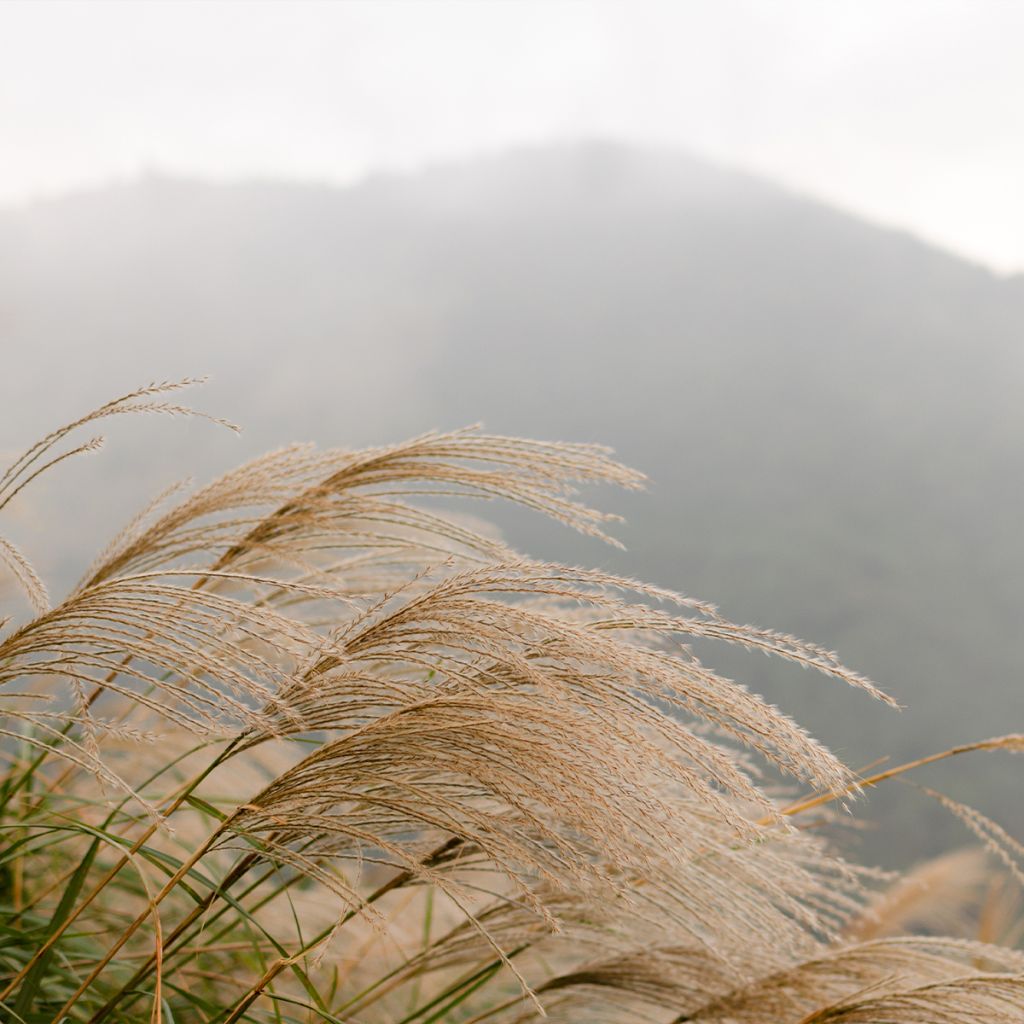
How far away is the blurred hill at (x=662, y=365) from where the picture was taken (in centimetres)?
3284

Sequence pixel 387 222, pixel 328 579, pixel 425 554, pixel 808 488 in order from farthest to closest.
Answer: pixel 387 222 → pixel 808 488 → pixel 425 554 → pixel 328 579

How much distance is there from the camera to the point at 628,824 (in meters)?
0.71

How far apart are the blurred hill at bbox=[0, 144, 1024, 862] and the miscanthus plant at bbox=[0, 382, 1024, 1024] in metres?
25.2

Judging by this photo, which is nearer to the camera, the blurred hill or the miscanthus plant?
the miscanthus plant

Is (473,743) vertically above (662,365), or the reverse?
(662,365)

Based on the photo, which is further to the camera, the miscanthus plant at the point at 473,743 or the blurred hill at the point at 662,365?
the blurred hill at the point at 662,365

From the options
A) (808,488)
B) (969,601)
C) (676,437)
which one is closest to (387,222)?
(676,437)

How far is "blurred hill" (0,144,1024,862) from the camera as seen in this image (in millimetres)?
32844

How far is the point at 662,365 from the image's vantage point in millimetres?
45156

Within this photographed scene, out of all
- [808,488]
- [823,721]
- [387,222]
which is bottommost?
[823,721]

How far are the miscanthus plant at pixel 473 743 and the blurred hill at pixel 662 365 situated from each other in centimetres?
2523

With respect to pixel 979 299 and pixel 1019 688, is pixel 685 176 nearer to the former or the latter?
pixel 979 299

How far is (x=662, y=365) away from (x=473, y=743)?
4573 cm

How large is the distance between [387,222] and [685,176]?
2020 centimetres
